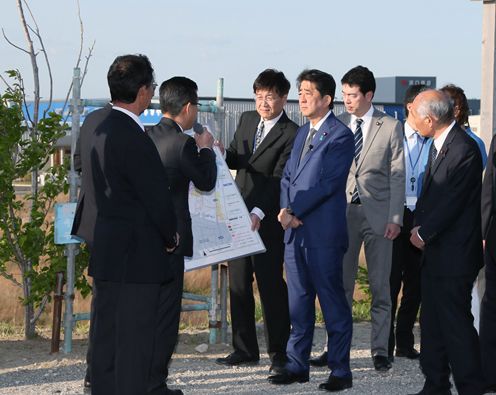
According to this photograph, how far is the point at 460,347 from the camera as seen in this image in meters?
6.48

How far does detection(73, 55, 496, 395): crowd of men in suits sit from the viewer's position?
18.4 ft

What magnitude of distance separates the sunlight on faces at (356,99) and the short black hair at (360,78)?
0.03 metres

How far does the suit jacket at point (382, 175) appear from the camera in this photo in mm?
7734

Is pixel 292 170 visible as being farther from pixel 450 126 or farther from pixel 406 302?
pixel 406 302

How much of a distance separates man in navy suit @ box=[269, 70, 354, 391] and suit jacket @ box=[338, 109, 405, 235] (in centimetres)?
60

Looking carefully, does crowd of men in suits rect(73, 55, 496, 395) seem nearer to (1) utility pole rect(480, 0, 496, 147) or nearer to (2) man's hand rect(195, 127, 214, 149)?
(2) man's hand rect(195, 127, 214, 149)

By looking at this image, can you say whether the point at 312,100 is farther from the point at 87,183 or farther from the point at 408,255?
the point at 87,183

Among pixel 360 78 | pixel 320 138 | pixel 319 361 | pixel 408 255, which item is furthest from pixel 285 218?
pixel 408 255

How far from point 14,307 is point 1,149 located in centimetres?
381

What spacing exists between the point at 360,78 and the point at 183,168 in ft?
6.34

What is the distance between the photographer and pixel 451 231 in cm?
646

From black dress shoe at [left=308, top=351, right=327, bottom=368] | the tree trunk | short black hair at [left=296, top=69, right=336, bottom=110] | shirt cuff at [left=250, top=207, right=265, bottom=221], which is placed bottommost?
black dress shoe at [left=308, top=351, right=327, bottom=368]

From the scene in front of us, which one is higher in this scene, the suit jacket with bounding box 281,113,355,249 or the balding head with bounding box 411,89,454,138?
the balding head with bounding box 411,89,454,138

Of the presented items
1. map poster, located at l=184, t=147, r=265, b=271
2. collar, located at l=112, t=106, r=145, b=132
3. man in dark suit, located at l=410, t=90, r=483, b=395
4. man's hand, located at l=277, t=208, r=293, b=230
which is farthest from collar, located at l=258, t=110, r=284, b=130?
collar, located at l=112, t=106, r=145, b=132
